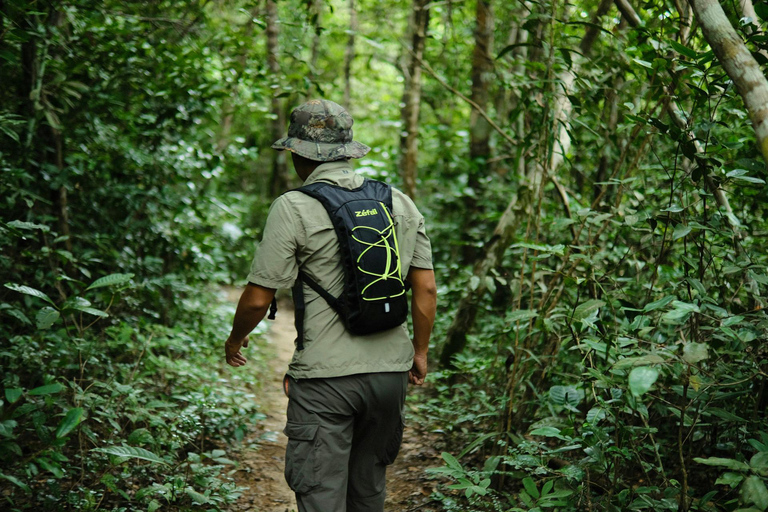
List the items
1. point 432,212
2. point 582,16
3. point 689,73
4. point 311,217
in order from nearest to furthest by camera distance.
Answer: point 311,217, point 689,73, point 582,16, point 432,212

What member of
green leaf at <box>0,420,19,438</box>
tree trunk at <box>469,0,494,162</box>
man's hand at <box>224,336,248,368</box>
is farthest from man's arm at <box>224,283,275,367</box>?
tree trunk at <box>469,0,494,162</box>

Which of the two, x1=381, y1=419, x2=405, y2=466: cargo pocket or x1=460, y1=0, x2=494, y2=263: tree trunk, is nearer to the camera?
x1=381, y1=419, x2=405, y2=466: cargo pocket

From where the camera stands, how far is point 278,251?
2707 millimetres

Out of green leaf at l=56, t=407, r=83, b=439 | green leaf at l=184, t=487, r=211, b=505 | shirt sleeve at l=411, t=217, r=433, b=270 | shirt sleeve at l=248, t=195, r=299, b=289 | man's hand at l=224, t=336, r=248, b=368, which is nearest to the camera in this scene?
shirt sleeve at l=248, t=195, r=299, b=289

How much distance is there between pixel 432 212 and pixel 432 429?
5.50 metres

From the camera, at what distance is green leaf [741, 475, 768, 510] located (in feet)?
6.57

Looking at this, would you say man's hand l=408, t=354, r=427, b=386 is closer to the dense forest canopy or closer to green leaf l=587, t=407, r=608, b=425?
the dense forest canopy

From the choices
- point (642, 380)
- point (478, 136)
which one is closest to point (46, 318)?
point (642, 380)

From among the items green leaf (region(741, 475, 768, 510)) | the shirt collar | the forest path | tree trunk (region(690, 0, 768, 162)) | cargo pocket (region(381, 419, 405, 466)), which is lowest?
the forest path

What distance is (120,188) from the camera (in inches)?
231

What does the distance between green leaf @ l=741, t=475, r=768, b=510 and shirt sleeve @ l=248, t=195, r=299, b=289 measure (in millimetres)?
1872

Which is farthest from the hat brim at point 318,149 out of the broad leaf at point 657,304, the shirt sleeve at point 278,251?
the broad leaf at point 657,304

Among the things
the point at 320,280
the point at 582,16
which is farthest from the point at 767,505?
the point at 582,16

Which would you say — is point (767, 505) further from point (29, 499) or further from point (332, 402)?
point (29, 499)
